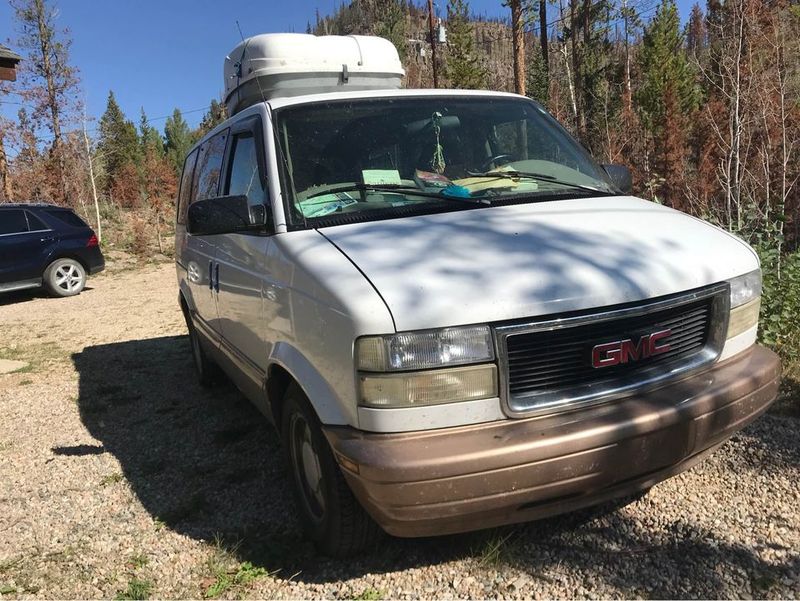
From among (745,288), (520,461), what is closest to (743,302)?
(745,288)

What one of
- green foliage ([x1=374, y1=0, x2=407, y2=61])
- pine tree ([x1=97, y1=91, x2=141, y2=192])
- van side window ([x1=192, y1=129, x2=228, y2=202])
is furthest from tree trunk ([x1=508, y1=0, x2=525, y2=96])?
pine tree ([x1=97, y1=91, x2=141, y2=192])

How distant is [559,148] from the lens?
3707 millimetres

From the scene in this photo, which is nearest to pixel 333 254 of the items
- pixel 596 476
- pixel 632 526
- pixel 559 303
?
pixel 559 303

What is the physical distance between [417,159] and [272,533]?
6.73ft

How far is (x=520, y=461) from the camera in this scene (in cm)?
211

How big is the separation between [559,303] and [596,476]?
64cm

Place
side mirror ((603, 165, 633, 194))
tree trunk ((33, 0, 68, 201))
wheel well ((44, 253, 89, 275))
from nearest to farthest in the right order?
1. side mirror ((603, 165, 633, 194))
2. wheel well ((44, 253, 89, 275))
3. tree trunk ((33, 0, 68, 201))

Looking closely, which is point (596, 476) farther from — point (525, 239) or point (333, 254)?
point (333, 254)

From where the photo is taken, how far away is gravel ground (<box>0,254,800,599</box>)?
254 cm

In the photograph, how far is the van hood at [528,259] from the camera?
218 centimetres

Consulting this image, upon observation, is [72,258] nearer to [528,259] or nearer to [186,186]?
[186,186]

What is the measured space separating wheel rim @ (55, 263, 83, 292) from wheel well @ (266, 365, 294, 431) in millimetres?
10942

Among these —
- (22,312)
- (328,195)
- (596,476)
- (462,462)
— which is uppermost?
(328,195)

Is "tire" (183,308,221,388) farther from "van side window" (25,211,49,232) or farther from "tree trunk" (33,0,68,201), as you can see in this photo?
"tree trunk" (33,0,68,201)
